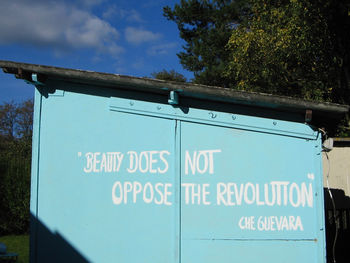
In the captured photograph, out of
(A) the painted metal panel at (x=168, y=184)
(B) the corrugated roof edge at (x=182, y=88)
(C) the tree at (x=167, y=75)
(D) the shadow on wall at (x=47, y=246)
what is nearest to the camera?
(B) the corrugated roof edge at (x=182, y=88)

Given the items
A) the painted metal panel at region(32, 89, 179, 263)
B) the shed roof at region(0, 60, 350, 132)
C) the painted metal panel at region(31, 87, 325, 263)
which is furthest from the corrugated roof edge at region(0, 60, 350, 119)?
the painted metal panel at region(32, 89, 179, 263)

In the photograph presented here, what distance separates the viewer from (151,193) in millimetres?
4648

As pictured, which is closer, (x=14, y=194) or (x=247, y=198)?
(x=247, y=198)

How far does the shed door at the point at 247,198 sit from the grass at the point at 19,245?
6.38 m

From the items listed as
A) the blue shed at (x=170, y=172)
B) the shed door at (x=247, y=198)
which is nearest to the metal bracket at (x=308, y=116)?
the blue shed at (x=170, y=172)

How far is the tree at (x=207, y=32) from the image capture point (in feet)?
71.6

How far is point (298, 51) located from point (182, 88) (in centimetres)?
1064

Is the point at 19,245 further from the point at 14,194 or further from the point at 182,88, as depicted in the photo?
the point at 182,88

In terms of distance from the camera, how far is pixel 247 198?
4418mm

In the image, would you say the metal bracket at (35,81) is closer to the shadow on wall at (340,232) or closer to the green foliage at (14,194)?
the shadow on wall at (340,232)

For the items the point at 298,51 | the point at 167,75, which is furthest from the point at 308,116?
the point at 167,75

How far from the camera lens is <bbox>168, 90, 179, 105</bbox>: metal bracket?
14.9ft

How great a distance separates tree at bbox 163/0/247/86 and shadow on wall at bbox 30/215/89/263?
56.5 feet

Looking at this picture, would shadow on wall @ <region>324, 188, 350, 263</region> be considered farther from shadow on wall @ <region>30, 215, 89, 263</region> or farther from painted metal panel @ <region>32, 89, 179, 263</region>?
shadow on wall @ <region>30, 215, 89, 263</region>
